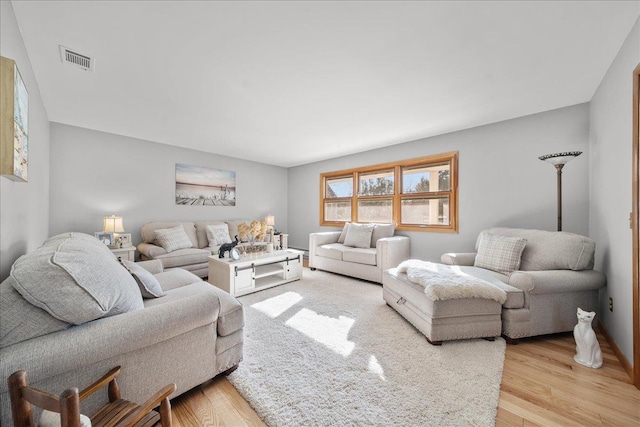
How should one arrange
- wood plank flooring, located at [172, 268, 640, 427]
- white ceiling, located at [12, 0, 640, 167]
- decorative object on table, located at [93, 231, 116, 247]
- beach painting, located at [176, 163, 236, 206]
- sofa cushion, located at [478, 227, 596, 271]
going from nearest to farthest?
wood plank flooring, located at [172, 268, 640, 427], white ceiling, located at [12, 0, 640, 167], sofa cushion, located at [478, 227, 596, 271], decorative object on table, located at [93, 231, 116, 247], beach painting, located at [176, 163, 236, 206]

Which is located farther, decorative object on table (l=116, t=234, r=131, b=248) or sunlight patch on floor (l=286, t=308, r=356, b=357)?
decorative object on table (l=116, t=234, r=131, b=248)

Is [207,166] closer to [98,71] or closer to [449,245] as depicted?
[98,71]

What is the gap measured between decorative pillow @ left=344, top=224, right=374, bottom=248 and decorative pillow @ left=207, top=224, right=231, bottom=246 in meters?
2.26

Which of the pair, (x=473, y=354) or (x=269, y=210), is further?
(x=269, y=210)

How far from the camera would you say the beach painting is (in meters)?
4.56

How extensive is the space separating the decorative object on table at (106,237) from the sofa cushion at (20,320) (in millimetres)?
2950

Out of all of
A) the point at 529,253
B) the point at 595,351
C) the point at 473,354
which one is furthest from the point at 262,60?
the point at 595,351

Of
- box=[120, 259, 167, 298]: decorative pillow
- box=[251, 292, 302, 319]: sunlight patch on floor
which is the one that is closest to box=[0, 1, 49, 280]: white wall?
box=[120, 259, 167, 298]: decorative pillow

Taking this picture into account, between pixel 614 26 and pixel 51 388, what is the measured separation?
3716 mm

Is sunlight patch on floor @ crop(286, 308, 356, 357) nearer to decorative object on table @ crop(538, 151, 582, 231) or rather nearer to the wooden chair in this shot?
the wooden chair

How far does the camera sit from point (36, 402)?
71cm

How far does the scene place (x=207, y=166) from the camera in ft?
16.0

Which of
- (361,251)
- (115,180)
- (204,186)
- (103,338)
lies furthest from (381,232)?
(115,180)

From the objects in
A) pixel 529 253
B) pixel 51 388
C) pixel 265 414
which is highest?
pixel 529 253
